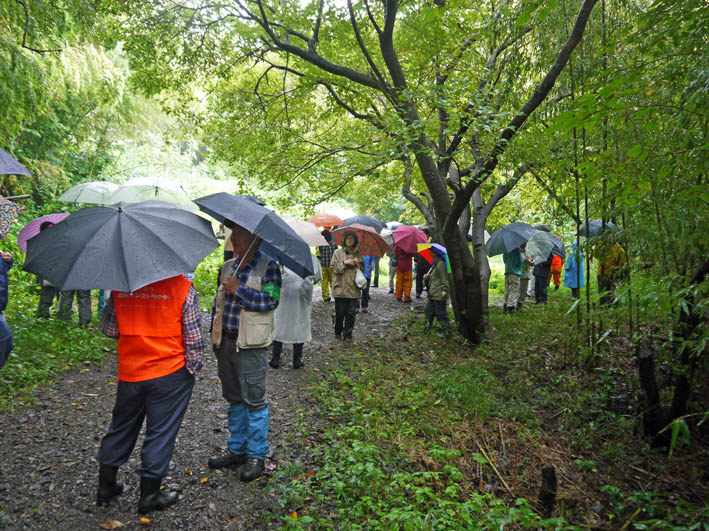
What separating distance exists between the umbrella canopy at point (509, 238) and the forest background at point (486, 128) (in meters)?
0.92

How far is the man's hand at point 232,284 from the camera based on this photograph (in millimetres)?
3529

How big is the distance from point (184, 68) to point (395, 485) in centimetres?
880

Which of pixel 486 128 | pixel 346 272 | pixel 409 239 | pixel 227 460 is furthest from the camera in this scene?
pixel 409 239

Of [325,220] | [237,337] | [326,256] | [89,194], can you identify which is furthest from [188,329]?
[325,220]

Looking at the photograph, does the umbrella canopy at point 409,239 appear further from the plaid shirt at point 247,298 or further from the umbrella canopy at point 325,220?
the plaid shirt at point 247,298

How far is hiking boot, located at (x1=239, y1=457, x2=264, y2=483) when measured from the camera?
3.66m

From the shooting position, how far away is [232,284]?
139 inches

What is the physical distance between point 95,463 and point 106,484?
80 centimetres

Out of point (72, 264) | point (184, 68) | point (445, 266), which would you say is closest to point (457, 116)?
point (445, 266)

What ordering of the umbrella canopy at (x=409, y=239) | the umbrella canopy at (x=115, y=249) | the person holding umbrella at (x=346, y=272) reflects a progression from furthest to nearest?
the umbrella canopy at (x=409, y=239) → the person holding umbrella at (x=346, y=272) → the umbrella canopy at (x=115, y=249)

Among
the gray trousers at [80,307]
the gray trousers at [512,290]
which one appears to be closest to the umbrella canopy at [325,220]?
the gray trousers at [512,290]

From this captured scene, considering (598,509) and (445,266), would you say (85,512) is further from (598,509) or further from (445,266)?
(445,266)

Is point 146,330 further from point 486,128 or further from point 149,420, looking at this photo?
point 486,128

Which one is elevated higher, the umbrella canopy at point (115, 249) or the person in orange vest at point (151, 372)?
the umbrella canopy at point (115, 249)
